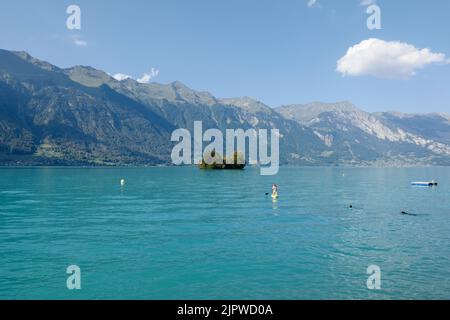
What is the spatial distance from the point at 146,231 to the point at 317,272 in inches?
1112

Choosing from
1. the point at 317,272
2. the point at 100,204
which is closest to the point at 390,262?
the point at 317,272

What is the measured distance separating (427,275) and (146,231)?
36123mm

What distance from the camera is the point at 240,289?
30328 mm

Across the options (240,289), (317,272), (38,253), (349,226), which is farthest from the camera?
(349,226)

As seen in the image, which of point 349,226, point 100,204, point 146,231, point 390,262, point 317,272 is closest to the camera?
point 317,272

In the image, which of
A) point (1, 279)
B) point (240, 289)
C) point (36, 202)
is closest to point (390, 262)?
point (240, 289)

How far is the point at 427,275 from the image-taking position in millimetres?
34094

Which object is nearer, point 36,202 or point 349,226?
point 349,226

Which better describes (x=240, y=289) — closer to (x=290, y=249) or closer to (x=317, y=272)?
(x=317, y=272)

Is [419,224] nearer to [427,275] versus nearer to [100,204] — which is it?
[427,275]

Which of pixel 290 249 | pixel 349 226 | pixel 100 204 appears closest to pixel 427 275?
pixel 290 249
